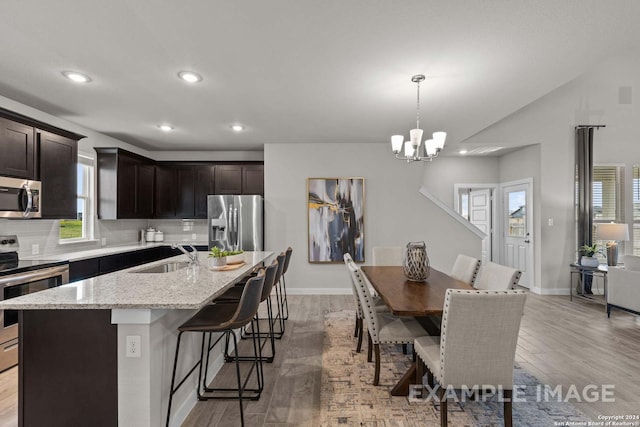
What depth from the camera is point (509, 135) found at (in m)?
5.48

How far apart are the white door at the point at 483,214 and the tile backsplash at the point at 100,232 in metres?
5.79

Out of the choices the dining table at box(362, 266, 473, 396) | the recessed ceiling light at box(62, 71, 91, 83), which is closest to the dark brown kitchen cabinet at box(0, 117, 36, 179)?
the recessed ceiling light at box(62, 71, 91, 83)

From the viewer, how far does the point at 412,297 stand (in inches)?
91.1

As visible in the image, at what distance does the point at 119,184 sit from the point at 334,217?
335 cm

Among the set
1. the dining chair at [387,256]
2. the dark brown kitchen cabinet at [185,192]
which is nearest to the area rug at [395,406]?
the dining chair at [387,256]

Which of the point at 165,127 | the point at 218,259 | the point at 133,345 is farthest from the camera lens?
the point at 165,127

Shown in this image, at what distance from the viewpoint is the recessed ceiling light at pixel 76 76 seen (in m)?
2.79

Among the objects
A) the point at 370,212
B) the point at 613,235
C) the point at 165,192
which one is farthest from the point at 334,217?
the point at 613,235

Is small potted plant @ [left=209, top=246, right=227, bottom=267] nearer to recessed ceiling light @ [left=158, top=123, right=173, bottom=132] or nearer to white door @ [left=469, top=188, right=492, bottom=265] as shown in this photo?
recessed ceiling light @ [left=158, top=123, right=173, bottom=132]

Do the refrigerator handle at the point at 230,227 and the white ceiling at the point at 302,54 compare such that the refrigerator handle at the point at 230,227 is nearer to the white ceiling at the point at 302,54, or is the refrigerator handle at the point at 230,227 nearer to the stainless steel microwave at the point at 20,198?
the white ceiling at the point at 302,54

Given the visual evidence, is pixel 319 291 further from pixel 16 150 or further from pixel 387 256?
pixel 16 150

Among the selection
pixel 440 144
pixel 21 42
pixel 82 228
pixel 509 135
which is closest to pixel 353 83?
pixel 440 144

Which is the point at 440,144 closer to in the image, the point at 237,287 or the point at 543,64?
the point at 543,64

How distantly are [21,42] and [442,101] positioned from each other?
3.66 m
